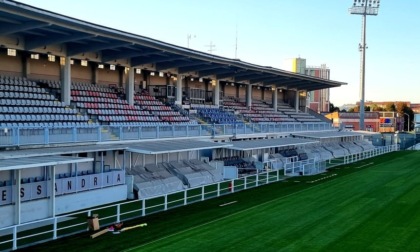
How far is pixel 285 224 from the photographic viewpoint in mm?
17953

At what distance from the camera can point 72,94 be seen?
28953 millimetres

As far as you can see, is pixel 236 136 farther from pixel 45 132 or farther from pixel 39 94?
pixel 45 132

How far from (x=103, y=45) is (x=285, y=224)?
15.7 metres

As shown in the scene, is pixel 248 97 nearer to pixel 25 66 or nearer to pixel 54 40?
pixel 25 66

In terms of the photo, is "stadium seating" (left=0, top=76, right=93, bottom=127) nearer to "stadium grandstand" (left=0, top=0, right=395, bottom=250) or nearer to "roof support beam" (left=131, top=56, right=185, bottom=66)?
"stadium grandstand" (left=0, top=0, right=395, bottom=250)

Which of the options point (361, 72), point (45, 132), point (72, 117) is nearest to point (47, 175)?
point (45, 132)

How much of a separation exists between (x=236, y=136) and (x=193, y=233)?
20.3m

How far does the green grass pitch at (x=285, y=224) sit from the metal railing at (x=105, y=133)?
16.7 feet

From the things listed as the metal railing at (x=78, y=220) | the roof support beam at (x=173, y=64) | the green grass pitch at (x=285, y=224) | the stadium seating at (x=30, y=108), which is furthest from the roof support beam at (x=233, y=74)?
the stadium seating at (x=30, y=108)

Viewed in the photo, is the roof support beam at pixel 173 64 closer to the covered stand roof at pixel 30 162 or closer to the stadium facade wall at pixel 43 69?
the stadium facade wall at pixel 43 69

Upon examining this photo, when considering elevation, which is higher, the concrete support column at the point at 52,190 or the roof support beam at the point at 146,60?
the roof support beam at the point at 146,60

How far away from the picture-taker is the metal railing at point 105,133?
19141 mm

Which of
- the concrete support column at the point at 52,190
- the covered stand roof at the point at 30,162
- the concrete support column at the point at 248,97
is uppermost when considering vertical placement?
the concrete support column at the point at 248,97

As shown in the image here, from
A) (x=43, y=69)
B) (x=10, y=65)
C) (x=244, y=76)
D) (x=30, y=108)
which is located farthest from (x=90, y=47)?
(x=244, y=76)
